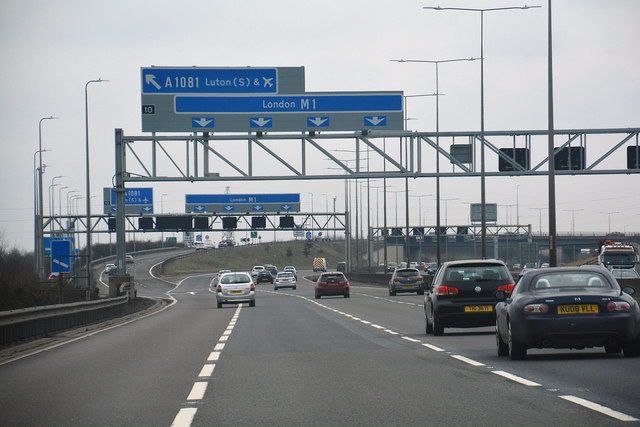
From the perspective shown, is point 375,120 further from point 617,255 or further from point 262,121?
point 617,255

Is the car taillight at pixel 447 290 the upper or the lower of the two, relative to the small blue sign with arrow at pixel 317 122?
lower

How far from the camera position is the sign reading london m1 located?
305ft

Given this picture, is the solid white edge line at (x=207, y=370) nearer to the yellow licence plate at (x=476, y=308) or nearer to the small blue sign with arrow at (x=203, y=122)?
the yellow licence plate at (x=476, y=308)

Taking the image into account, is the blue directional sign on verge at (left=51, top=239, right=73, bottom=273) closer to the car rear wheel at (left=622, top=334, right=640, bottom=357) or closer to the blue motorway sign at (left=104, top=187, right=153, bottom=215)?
the car rear wheel at (left=622, top=334, right=640, bottom=357)

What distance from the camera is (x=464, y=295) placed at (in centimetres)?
2027

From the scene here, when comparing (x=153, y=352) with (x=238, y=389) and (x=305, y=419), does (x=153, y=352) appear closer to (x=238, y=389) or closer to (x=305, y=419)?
(x=238, y=389)

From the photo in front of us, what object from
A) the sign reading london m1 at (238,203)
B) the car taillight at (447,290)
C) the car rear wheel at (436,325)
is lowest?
the car rear wheel at (436,325)

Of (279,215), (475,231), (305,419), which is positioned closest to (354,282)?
(279,215)

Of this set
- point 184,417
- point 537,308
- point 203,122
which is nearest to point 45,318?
point 537,308

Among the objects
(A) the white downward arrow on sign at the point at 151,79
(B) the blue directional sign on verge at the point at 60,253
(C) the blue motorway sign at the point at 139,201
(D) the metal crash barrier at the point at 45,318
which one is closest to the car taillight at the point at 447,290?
(D) the metal crash barrier at the point at 45,318

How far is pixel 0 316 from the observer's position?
18.5 metres

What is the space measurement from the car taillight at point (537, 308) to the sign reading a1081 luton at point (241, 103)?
27823 mm

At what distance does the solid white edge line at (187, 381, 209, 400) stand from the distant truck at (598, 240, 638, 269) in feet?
196

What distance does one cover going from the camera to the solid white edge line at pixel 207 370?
13.1 meters
